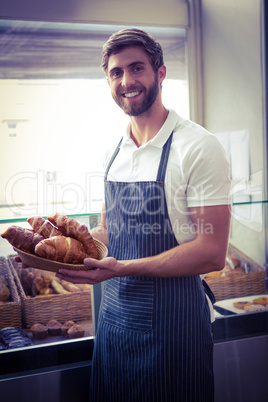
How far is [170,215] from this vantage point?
145 cm

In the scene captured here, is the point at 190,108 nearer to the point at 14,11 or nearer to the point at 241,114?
the point at 241,114

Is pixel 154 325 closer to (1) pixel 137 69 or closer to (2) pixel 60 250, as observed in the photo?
(2) pixel 60 250

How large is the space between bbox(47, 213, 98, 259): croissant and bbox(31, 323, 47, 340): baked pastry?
509mm

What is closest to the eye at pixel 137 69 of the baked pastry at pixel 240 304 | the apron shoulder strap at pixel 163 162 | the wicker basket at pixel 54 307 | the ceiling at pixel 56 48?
the apron shoulder strap at pixel 163 162

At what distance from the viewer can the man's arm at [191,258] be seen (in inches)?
53.9

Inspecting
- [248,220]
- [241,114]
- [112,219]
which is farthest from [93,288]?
[241,114]

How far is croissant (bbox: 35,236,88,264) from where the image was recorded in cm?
132

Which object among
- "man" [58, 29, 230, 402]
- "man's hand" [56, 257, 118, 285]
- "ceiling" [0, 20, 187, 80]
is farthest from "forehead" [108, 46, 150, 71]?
"ceiling" [0, 20, 187, 80]

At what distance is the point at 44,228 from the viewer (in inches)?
57.0

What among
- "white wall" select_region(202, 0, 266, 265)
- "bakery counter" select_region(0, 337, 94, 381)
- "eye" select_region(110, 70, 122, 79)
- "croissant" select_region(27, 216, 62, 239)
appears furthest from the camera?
"white wall" select_region(202, 0, 266, 265)

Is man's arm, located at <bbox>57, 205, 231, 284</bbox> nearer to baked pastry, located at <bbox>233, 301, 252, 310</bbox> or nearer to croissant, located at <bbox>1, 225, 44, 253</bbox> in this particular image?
croissant, located at <bbox>1, 225, 44, 253</bbox>

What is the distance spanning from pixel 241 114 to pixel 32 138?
134 cm

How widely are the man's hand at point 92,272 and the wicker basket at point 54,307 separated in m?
0.46

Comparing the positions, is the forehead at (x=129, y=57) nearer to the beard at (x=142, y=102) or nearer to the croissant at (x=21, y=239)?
the beard at (x=142, y=102)
